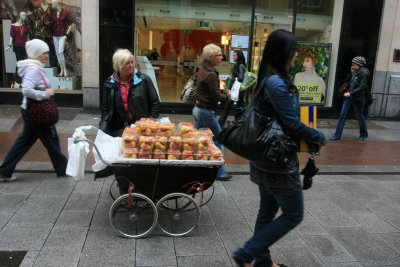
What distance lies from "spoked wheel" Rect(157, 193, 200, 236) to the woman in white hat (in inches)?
77.3

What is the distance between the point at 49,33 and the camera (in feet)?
33.2

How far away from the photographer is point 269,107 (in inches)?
111

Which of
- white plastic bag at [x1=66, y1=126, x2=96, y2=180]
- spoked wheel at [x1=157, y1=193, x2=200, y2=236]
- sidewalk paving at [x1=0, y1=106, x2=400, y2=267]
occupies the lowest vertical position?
sidewalk paving at [x1=0, y1=106, x2=400, y2=267]

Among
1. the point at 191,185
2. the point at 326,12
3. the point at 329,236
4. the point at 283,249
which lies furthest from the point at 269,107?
the point at 326,12

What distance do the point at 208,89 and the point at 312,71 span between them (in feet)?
21.2

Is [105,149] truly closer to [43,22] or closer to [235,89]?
[235,89]

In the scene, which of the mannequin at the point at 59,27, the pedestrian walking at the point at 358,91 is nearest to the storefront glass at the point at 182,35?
the mannequin at the point at 59,27

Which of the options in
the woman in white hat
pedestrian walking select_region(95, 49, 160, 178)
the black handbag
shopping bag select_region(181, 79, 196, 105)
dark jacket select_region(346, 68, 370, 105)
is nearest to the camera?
the black handbag

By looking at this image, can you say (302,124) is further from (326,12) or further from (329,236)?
(326,12)

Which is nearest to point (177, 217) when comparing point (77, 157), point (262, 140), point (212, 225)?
point (212, 225)

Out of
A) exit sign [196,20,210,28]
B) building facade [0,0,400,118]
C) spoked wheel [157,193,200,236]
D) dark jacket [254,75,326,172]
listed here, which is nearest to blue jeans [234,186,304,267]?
dark jacket [254,75,326,172]

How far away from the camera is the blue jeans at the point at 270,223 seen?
9.44 feet

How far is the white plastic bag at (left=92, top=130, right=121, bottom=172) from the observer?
12.0 ft

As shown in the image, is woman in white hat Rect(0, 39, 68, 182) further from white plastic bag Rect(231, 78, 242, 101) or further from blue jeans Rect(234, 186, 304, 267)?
white plastic bag Rect(231, 78, 242, 101)
